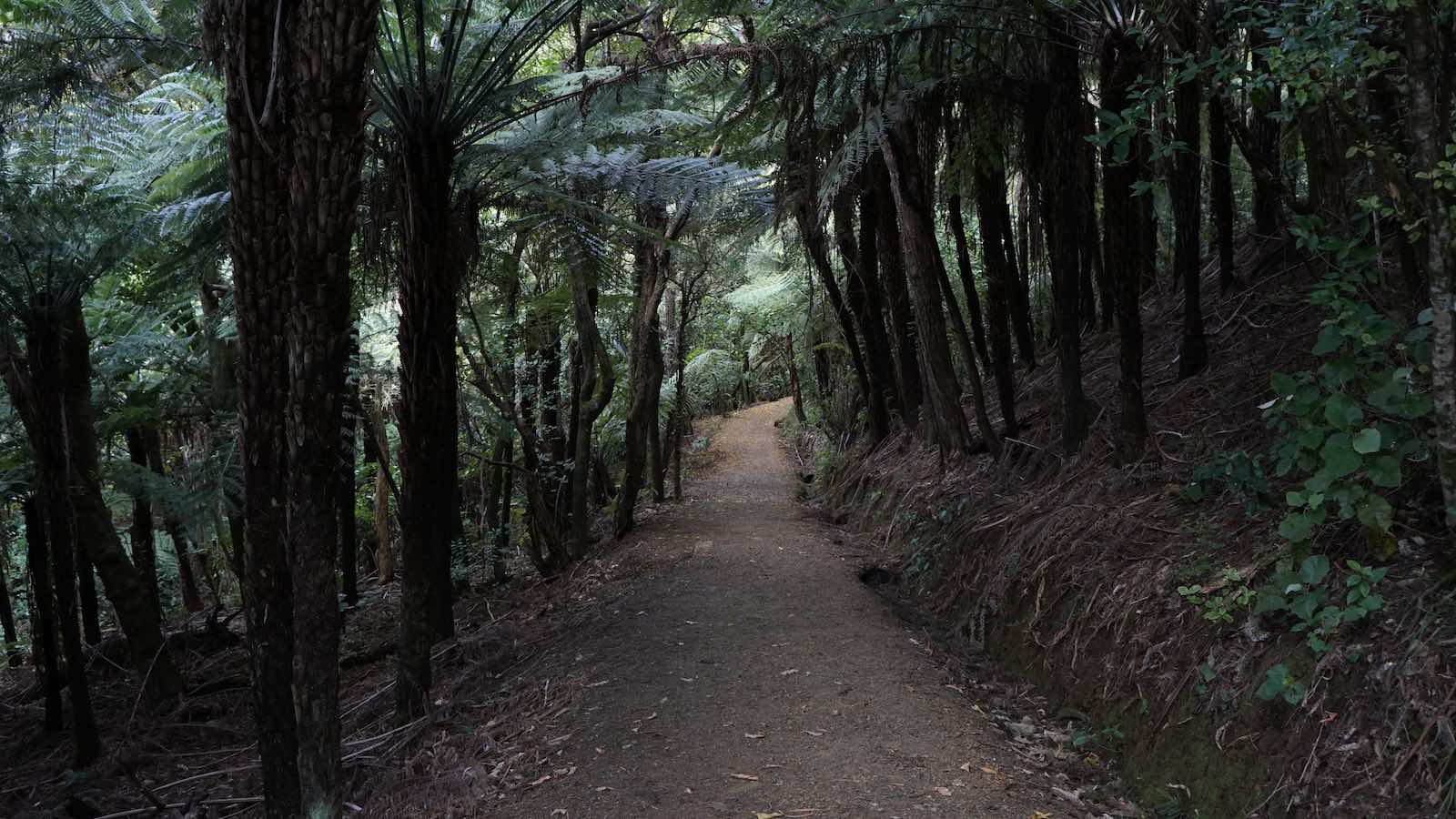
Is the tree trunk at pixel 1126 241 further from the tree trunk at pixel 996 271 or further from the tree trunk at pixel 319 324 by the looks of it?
the tree trunk at pixel 319 324

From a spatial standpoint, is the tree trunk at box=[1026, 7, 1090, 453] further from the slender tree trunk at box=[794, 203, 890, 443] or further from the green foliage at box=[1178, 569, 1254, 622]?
the slender tree trunk at box=[794, 203, 890, 443]

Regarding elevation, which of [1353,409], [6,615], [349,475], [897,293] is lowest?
[6,615]

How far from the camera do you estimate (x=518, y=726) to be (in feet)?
15.5

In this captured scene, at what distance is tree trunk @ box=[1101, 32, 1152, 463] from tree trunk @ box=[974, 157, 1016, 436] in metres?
1.63

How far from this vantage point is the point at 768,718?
427cm

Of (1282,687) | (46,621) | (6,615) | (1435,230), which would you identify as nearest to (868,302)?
(1435,230)

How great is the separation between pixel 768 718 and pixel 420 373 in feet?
8.24

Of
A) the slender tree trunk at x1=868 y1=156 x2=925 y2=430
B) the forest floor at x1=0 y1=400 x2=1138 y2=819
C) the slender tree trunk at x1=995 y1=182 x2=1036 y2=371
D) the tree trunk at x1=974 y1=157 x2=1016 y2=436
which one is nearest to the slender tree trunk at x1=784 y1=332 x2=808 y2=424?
the slender tree trunk at x1=868 y1=156 x2=925 y2=430

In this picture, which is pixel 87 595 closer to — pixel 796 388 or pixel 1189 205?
pixel 1189 205

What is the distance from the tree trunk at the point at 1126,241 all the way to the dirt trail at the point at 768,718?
6.14 ft

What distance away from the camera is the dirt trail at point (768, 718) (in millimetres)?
3496

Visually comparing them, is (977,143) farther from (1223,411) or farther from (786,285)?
(786,285)

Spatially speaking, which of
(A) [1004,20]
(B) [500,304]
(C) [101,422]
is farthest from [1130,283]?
(C) [101,422]

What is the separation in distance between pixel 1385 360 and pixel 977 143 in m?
3.81
